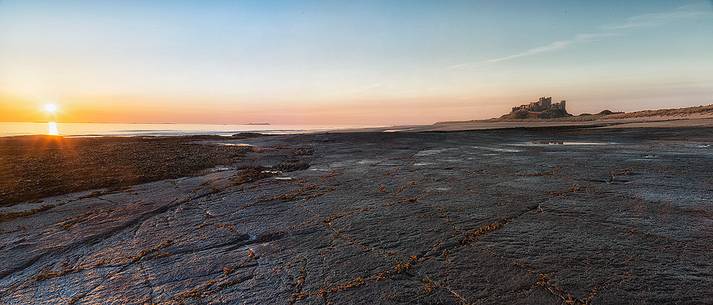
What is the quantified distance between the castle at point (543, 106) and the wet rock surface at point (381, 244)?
7109cm

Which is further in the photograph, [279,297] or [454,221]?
[454,221]

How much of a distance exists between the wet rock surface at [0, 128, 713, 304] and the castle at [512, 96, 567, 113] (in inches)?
2799

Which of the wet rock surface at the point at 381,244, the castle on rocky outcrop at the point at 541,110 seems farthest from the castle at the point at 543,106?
the wet rock surface at the point at 381,244

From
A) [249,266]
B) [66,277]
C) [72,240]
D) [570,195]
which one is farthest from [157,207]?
[570,195]

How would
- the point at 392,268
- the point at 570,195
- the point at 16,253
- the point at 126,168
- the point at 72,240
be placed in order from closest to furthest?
the point at 392,268, the point at 16,253, the point at 72,240, the point at 570,195, the point at 126,168

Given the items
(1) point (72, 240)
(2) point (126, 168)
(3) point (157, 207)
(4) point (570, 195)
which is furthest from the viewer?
(2) point (126, 168)

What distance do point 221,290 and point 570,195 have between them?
5390 millimetres

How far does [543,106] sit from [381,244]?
81.0 metres

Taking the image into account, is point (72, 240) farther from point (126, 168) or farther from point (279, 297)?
point (126, 168)

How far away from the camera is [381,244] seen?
13.3ft

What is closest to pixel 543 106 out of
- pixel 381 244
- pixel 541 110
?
pixel 541 110

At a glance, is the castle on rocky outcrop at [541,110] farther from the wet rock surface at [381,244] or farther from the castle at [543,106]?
the wet rock surface at [381,244]

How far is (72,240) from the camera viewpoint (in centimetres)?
477

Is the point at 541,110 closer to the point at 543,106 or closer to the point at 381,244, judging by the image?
the point at 543,106
